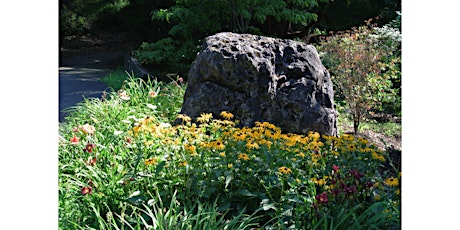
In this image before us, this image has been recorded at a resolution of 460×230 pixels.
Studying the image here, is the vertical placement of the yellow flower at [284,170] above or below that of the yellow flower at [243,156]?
below

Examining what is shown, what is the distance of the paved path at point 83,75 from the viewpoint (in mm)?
7545

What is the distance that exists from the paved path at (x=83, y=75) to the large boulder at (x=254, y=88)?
70.3 inches

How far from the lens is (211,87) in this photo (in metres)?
4.40

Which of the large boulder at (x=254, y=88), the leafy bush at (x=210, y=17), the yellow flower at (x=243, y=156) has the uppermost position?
the leafy bush at (x=210, y=17)

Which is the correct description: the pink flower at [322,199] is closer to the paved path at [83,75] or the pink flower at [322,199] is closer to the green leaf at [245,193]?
the green leaf at [245,193]

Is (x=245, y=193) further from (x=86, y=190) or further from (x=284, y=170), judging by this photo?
(x=86, y=190)

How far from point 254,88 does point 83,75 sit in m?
6.10

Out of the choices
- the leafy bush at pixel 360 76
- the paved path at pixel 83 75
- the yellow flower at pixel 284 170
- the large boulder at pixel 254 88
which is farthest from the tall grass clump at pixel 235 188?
the paved path at pixel 83 75

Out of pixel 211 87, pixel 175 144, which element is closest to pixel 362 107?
pixel 211 87

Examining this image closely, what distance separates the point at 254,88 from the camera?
4.39 metres

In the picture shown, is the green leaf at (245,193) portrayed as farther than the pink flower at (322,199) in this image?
Yes

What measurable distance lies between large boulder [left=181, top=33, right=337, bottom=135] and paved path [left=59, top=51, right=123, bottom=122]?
1.79m
